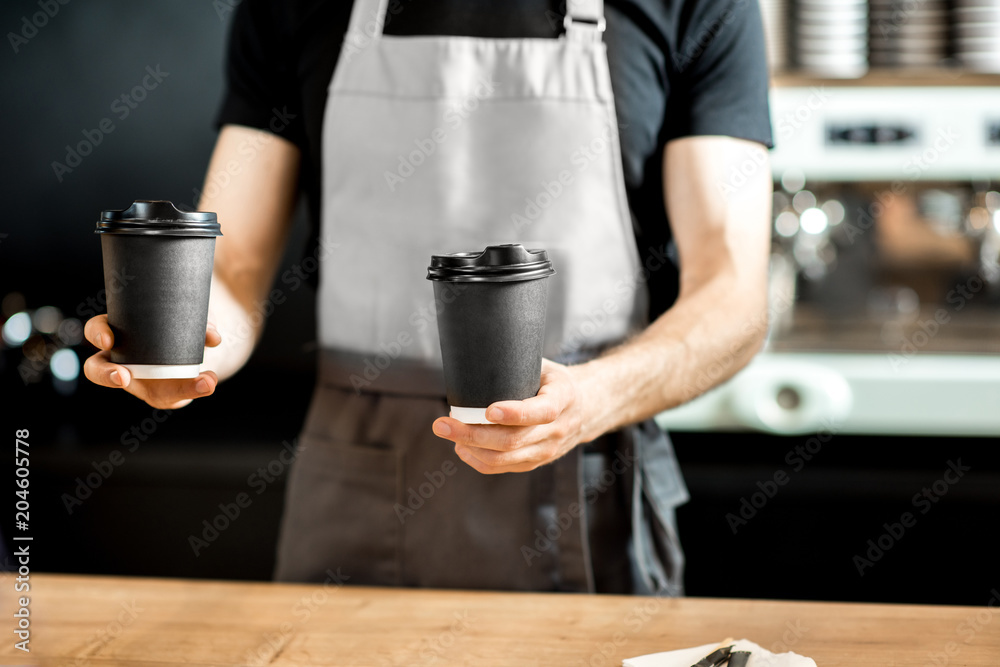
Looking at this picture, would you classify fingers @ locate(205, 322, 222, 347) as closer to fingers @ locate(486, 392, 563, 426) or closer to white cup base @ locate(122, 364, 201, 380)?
white cup base @ locate(122, 364, 201, 380)

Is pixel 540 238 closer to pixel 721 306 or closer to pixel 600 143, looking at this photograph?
pixel 600 143

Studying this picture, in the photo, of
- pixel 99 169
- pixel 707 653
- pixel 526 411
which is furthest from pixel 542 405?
pixel 99 169

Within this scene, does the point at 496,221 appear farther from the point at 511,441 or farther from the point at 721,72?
the point at 511,441

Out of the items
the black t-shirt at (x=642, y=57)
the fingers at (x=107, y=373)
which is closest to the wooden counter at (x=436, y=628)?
the fingers at (x=107, y=373)

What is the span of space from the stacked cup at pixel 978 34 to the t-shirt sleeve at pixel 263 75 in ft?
5.09

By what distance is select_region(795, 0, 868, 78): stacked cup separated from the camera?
1.99m

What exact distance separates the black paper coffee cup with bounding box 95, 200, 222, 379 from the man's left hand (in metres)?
0.27

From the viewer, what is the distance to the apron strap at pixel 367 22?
3.93ft

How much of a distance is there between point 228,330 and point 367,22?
462 millimetres

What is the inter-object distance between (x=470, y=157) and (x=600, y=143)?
18cm

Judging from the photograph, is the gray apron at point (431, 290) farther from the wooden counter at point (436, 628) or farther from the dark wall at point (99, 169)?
the dark wall at point (99, 169)

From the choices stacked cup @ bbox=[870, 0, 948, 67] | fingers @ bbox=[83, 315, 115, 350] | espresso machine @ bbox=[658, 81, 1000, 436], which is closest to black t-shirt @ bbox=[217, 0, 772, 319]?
fingers @ bbox=[83, 315, 115, 350]

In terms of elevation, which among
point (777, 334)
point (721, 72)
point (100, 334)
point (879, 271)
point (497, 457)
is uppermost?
point (721, 72)

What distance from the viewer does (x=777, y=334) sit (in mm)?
2068
